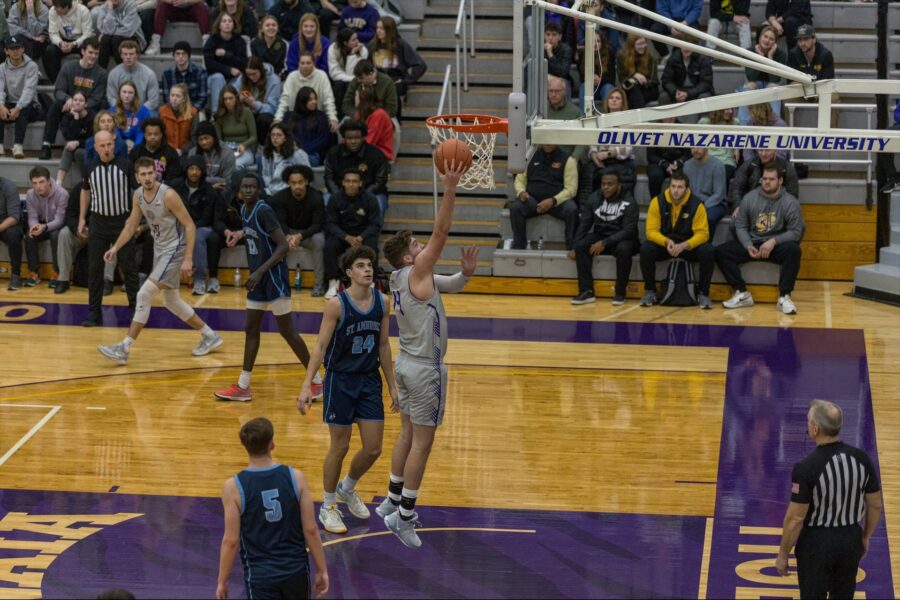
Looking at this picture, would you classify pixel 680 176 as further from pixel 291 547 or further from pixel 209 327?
pixel 291 547

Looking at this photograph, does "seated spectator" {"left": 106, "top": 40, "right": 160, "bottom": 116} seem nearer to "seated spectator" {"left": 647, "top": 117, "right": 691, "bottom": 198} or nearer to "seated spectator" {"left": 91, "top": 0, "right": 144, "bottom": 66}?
"seated spectator" {"left": 91, "top": 0, "right": 144, "bottom": 66}

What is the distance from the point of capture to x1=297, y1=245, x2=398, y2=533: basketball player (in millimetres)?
8672

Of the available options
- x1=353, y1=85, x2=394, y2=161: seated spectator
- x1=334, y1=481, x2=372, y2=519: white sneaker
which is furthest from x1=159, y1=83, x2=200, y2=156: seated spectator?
x1=334, y1=481, x2=372, y2=519: white sneaker

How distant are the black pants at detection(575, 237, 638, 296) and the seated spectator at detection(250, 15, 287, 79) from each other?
4951mm

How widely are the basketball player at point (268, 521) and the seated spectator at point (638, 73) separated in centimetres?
1147

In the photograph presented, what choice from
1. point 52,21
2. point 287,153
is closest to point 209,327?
point 287,153

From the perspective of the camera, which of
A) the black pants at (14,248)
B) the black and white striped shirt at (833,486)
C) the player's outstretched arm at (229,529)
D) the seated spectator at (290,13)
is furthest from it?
the seated spectator at (290,13)

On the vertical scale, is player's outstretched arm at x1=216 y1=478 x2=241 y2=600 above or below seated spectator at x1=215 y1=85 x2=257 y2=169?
below

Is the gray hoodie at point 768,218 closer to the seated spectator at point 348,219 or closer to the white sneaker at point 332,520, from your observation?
the seated spectator at point 348,219

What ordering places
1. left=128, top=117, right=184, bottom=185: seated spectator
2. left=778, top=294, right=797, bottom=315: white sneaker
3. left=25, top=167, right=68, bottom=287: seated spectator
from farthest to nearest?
left=25, top=167, right=68, bottom=287: seated spectator < left=128, top=117, right=184, bottom=185: seated spectator < left=778, top=294, right=797, bottom=315: white sneaker

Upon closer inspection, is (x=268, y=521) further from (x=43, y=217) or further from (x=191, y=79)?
(x=191, y=79)

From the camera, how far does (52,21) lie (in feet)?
61.4

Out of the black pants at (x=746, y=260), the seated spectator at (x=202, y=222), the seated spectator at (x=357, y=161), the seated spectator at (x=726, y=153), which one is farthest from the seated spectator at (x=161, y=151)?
the black pants at (x=746, y=260)

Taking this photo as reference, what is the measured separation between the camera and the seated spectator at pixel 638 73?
17156mm
